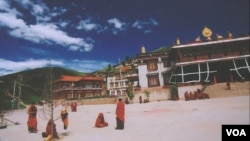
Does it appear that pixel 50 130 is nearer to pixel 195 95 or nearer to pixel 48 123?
pixel 48 123

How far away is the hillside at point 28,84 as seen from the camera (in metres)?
6.23

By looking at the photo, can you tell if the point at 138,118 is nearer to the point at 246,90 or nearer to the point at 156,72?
the point at 156,72

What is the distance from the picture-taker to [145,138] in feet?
20.2

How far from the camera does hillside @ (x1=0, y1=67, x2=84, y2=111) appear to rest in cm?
623

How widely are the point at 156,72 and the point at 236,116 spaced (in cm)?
357

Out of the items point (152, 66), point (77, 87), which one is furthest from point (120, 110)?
point (152, 66)

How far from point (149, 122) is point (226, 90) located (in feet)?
13.6

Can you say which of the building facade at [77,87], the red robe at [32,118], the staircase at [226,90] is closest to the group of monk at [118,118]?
the building facade at [77,87]

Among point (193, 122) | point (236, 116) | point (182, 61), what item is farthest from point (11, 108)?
point (182, 61)

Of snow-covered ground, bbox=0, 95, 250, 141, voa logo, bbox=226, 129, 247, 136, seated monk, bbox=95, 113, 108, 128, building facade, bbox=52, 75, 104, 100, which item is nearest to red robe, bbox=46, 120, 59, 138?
snow-covered ground, bbox=0, 95, 250, 141

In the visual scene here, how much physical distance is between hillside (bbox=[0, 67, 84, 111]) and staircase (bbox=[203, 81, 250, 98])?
5833 millimetres

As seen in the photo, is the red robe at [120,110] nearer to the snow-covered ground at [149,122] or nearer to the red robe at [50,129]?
the snow-covered ground at [149,122]

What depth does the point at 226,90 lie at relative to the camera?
993cm

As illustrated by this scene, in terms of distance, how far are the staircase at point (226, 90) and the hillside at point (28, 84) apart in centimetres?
583
